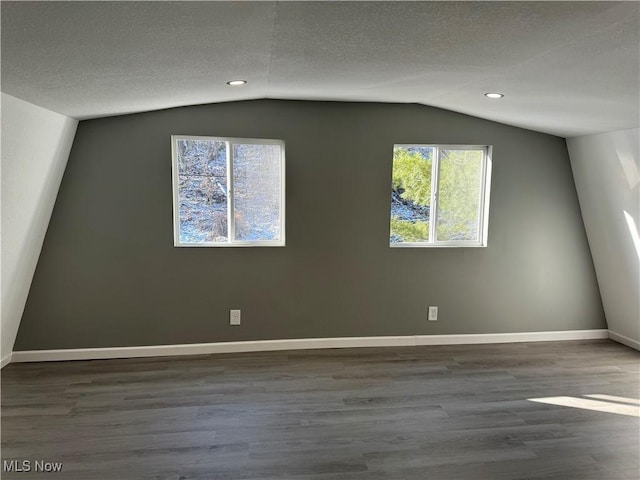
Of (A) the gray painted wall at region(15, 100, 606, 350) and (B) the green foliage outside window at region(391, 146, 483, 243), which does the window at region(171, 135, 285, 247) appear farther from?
(B) the green foliage outside window at region(391, 146, 483, 243)

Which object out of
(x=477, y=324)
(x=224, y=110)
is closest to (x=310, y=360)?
(x=477, y=324)

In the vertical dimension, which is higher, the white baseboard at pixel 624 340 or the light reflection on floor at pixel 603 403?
the white baseboard at pixel 624 340

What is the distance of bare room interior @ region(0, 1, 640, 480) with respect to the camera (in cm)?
199

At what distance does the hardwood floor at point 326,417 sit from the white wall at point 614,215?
1.40 ft

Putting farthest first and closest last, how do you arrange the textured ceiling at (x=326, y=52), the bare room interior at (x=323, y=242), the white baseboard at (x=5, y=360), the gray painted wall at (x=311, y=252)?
the gray painted wall at (x=311, y=252), the white baseboard at (x=5, y=360), the bare room interior at (x=323, y=242), the textured ceiling at (x=326, y=52)

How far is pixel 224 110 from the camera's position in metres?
3.53

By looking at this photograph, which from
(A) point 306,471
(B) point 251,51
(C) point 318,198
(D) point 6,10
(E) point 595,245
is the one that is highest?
(B) point 251,51

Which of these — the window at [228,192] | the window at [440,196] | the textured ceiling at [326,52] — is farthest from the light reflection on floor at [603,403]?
the window at [228,192]

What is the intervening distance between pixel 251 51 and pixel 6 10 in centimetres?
102

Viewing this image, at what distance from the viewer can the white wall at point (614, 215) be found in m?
3.36

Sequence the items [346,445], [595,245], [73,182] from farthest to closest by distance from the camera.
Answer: [595,245] < [73,182] < [346,445]

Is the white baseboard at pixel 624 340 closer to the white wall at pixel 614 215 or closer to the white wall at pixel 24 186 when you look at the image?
the white wall at pixel 614 215

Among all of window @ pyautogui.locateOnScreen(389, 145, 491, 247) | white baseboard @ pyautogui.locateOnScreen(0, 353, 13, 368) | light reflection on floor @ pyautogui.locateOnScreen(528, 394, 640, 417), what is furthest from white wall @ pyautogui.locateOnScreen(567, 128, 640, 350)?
white baseboard @ pyautogui.locateOnScreen(0, 353, 13, 368)

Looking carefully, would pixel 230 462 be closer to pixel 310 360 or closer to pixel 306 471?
pixel 306 471
